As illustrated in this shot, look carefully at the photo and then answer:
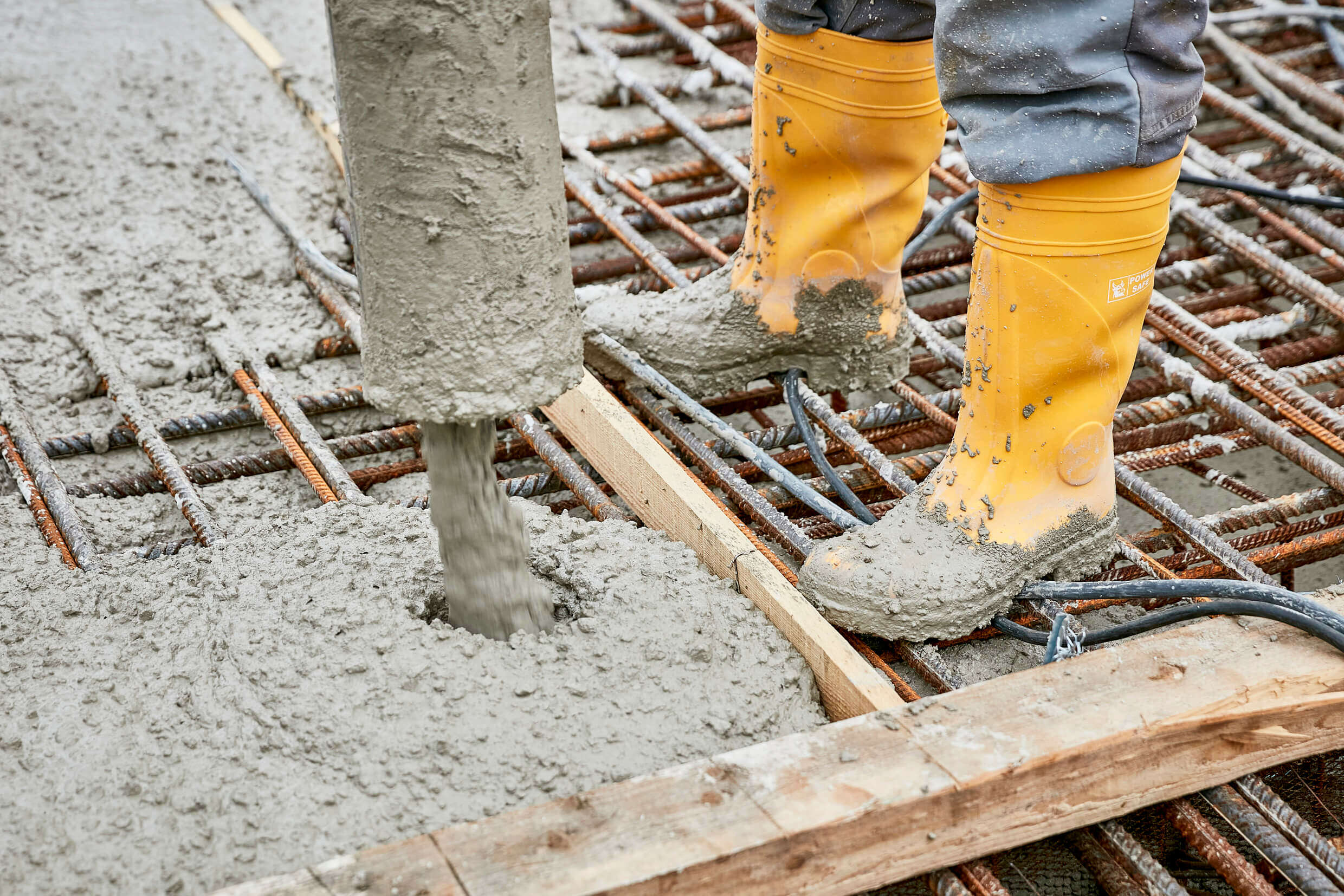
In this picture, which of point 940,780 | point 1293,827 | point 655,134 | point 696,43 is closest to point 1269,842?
point 1293,827

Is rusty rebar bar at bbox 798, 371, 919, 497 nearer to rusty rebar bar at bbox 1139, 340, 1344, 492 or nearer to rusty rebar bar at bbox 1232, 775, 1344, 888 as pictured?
rusty rebar bar at bbox 1139, 340, 1344, 492

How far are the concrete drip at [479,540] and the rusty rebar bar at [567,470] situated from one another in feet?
1.12

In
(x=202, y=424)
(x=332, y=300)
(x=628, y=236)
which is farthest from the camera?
(x=628, y=236)

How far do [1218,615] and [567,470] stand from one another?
1.06 m

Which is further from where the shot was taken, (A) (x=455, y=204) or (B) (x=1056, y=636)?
(B) (x=1056, y=636)

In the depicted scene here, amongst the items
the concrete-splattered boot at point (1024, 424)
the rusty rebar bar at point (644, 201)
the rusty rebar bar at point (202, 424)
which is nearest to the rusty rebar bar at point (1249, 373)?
the concrete-splattered boot at point (1024, 424)

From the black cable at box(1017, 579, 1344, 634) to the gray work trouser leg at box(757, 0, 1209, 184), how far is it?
564 millimetres

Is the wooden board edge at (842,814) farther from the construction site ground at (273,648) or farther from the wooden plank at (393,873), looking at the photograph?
the construction site ground at (273,648)

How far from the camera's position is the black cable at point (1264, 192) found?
111 inches

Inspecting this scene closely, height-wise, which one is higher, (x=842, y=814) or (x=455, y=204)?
(x=455, y=204)

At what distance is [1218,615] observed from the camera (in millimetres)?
1692

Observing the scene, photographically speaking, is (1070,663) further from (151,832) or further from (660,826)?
(151,832)

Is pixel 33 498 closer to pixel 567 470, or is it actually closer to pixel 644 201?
pixel 567 470

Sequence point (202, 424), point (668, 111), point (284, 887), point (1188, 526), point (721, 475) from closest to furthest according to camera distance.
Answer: point (284, 887)
point (1188, 526)
point (721, 475)
point (202, 424)
point (668, 111)
